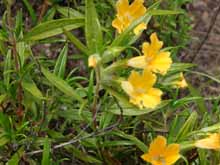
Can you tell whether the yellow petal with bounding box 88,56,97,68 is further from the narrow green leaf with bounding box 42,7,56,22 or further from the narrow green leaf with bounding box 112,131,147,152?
the narrow green leaf with bounding box 42,7,56,22

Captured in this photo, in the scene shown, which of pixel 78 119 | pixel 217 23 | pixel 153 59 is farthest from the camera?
pixel 217 23

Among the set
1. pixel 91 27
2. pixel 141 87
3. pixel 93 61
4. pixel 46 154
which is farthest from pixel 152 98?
pixel 46 154

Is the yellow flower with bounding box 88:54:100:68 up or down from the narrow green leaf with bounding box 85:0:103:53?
down

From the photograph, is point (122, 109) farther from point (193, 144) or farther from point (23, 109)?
point (23, 109)

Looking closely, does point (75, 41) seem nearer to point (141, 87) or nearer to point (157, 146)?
point (141, 87)

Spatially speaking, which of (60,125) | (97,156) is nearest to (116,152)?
(97,156)

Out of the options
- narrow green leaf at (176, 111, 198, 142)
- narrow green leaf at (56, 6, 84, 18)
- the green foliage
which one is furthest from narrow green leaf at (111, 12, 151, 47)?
narrow green leaf at (56, 6, 84, 18)
